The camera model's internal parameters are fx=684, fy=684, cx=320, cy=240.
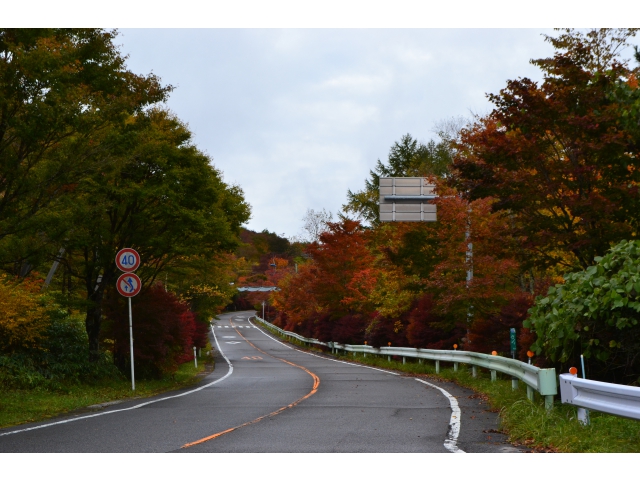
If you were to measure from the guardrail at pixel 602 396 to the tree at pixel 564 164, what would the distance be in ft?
15.2

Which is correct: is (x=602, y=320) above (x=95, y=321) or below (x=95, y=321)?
above

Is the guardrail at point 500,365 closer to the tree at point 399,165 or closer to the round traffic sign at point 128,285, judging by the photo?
the round traffic sign at point 128,285

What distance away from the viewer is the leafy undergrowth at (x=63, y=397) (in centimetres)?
1190

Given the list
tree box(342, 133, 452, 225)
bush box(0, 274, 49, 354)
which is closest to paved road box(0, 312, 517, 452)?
bush box(0, 274, 49, 354)

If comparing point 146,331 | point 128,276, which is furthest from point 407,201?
point 128,276

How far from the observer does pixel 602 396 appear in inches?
299

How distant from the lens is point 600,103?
13320 millimetres

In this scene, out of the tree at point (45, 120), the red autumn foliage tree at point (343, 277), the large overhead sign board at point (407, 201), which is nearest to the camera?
the tree at point (45, 120)

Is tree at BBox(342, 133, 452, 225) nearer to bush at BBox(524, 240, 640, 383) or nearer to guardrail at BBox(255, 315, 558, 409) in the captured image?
guardrail at BBox(255, 315, 558, 409)

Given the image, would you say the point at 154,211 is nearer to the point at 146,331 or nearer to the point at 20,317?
the point at 146,331

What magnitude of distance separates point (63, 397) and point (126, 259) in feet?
12.5

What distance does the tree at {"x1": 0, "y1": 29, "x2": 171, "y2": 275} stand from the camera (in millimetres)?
10828

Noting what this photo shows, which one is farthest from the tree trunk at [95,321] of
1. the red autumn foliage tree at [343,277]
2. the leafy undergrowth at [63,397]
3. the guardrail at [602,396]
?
the red autumn foliage tree at [343,277]

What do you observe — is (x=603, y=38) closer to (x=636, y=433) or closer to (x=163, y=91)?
(x=163, y=91)
